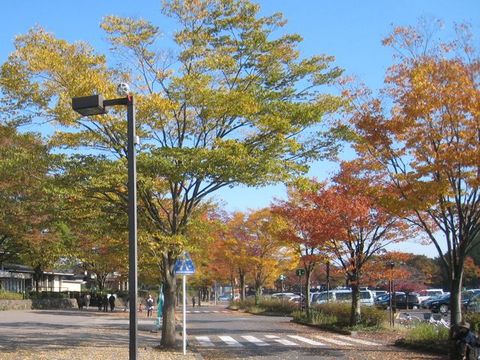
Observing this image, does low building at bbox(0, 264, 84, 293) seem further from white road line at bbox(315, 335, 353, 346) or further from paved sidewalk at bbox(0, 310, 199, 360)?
white road line at bbox(315, 335, 353, 346)

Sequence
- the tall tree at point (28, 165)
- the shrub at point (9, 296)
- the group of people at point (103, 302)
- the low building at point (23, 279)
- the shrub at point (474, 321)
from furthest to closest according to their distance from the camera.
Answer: the low building at point (23, 279)
the group of people at point (103, 302)
the shrub at point (9, 296)
the tall tree at point (28, 165)
the shrub at point (474, 321)

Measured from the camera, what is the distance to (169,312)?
56.6 ft

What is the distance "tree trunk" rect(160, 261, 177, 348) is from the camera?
55.7 ft

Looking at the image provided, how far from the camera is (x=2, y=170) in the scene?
→ 15211 mm

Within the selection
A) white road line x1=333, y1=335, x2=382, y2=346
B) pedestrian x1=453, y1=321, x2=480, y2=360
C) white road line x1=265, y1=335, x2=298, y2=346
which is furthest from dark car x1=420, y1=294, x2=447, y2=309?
pedestrian x1=453, y1=321, x2=480, y2=360

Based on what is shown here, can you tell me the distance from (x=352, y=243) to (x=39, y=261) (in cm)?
3014

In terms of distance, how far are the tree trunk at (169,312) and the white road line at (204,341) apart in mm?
2401

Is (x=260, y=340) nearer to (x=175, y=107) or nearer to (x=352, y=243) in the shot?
(x=352, y=243)

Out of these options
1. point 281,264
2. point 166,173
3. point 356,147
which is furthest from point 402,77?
point 281,264

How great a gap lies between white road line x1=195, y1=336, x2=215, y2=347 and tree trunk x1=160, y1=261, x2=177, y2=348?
94.5 inches

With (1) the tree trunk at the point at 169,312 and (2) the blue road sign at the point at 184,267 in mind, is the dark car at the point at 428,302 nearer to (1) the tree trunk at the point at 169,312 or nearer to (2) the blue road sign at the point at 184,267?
(1) the tree trunk at the point at 169,312

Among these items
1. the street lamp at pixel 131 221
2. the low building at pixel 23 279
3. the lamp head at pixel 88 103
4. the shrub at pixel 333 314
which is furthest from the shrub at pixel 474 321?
the low building at pixel 23 279

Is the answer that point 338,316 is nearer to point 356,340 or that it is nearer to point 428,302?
point 356,340

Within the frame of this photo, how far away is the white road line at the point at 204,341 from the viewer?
1937cm
